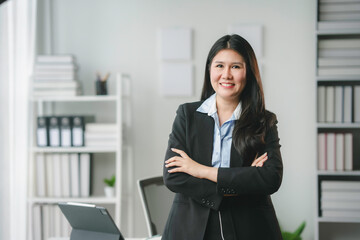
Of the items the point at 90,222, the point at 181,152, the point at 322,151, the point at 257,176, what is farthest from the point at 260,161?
the point at 322,151

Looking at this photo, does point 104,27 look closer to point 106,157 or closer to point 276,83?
point 106,157

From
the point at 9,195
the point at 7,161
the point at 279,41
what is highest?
the point at 279,41

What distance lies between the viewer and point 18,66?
3527mm

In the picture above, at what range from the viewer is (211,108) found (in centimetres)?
177

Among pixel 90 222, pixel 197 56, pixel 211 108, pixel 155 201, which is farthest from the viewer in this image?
pixel 197 56

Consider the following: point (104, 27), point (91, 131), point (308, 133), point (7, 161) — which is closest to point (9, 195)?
point (7, 161)

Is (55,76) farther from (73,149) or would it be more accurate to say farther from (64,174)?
(64,174)

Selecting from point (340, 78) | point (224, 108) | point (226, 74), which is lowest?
point (224, 108)

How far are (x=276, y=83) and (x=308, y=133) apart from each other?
1.60ft

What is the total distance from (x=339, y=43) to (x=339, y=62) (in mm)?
155

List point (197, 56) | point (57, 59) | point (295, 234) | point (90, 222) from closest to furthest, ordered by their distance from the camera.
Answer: point (90, 222) → point (57, 59) → point (295, 234) → point (197, 56)

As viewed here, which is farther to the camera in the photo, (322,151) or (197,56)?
(197,56)

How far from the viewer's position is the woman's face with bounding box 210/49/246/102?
5.63ft

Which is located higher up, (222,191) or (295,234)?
(222,191)
